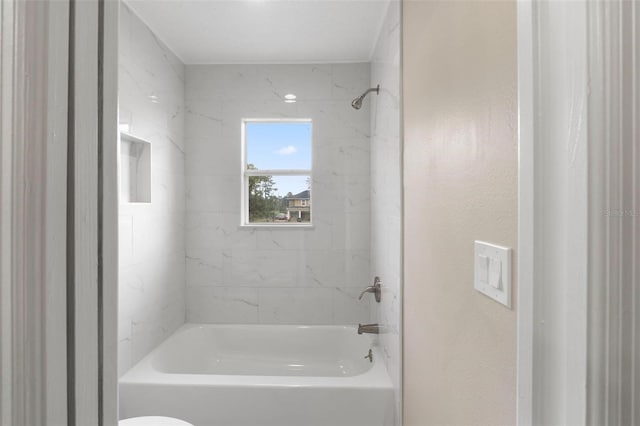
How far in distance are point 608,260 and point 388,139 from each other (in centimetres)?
169

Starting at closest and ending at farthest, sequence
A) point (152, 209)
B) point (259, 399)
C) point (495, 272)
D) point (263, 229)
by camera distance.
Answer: point (495, 272), point (259, 399), point (152, 209), point (263, 229)

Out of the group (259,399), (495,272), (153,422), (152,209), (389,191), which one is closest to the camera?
(495,272)

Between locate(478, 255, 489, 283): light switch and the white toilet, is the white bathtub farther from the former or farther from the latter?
locate(478, 255, 489, 283): light switch

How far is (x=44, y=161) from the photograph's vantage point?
1.06ft

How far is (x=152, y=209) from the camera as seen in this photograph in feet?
7.67

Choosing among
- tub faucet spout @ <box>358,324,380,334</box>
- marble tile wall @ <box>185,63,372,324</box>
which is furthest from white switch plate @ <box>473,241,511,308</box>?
marble tile wall @ <box>185,63,372,324</box>

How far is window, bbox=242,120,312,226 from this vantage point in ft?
9.80

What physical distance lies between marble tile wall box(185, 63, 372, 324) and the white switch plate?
200 centimetres

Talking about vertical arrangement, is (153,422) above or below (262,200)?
below

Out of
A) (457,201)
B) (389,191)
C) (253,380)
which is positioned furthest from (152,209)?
(457,201)

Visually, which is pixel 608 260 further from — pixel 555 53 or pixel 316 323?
pixel 316 323

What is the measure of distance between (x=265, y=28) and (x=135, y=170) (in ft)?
3.97

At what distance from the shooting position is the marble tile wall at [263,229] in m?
2.87

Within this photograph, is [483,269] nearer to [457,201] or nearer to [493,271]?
[493,271]
